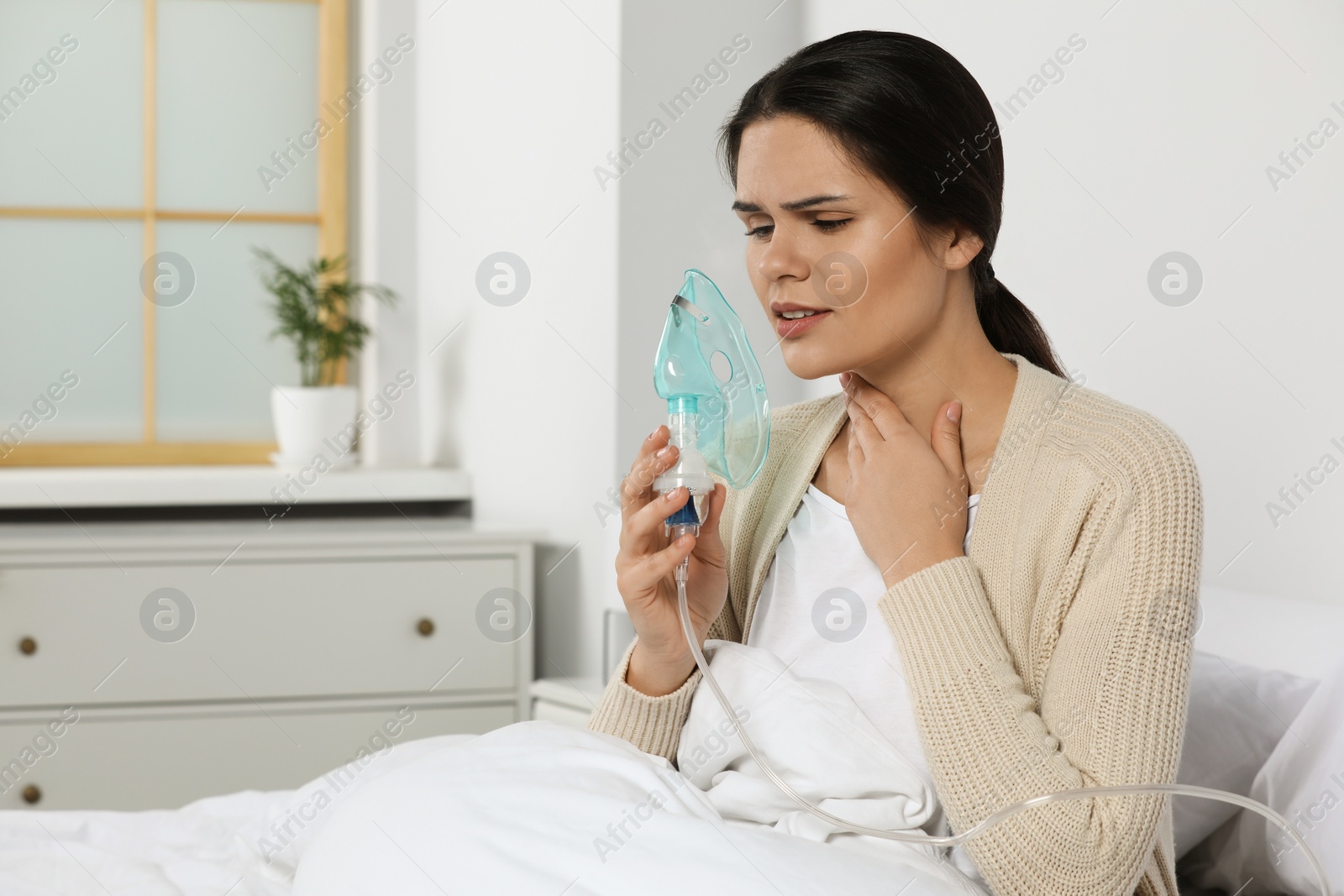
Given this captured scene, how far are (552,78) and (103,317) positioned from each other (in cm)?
151

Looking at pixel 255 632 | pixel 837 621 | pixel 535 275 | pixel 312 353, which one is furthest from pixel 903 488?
pixel 312 353

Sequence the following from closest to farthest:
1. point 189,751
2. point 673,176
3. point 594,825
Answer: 1. point 594,825
2. point 673,176
3. point 189,751

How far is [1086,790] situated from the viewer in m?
0.86

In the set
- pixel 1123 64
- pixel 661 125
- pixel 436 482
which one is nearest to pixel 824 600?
pixel 1123 64

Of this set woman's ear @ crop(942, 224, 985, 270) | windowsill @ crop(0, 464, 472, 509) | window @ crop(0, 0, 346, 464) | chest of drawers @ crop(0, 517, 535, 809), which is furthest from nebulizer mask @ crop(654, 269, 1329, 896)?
window @ crop(0, 0, 346, 464)

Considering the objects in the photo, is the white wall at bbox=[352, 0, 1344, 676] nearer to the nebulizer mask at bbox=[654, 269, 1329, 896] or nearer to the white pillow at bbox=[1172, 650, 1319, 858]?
the white pillow at bbox=[1172, 650, 1319, 858]

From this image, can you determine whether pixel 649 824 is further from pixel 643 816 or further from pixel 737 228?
pixel 737 228

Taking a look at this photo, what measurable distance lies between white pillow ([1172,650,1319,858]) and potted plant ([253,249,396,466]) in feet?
7.63

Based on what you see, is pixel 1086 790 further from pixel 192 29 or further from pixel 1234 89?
pixel 192 29

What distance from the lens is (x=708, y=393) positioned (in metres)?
1.03

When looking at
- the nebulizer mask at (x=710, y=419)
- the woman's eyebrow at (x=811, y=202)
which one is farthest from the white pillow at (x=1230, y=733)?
the woman's eyebrow at (x=811, y=202)

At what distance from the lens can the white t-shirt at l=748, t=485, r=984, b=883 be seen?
1.02 metres

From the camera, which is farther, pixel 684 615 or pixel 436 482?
pixel 436 482

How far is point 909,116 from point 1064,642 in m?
0.48
